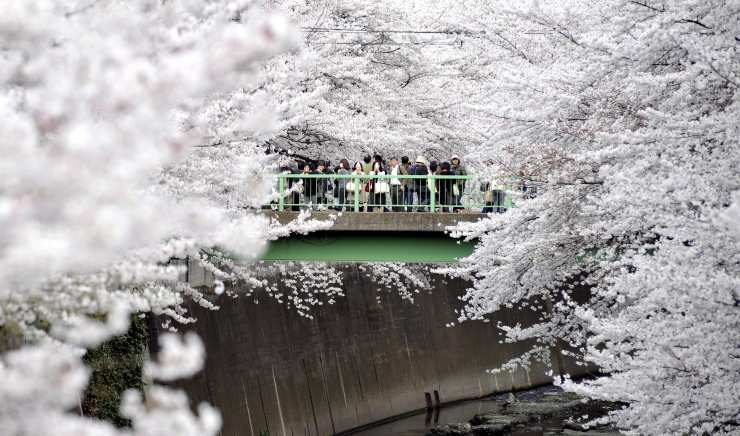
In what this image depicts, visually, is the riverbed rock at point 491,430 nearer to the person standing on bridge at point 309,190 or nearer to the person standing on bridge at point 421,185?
the person standing on bridge at point 421,185

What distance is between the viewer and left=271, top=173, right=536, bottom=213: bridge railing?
17.9m

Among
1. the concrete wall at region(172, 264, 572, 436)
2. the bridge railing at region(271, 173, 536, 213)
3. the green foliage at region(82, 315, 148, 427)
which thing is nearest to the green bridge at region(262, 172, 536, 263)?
the bridge railing at region(271, 173, 536, 213)

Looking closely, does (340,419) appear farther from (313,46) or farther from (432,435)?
(313,46)

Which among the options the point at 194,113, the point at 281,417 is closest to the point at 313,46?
the point at 281,417

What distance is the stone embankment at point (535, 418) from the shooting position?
2164 centimetres

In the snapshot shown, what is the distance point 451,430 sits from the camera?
21.7m

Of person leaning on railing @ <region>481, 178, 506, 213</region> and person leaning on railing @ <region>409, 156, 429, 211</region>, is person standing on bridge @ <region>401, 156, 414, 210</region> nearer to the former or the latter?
person leaning on railing @ <region>409, 156, 429, 211</region>

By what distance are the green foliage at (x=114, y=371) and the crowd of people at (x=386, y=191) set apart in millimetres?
3519

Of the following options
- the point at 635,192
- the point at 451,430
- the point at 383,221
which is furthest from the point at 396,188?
the point at 635,192

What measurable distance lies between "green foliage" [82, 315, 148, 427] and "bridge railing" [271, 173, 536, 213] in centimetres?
Result: 317

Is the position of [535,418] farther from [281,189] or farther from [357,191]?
[281,189]

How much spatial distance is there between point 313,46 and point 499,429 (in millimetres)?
8626

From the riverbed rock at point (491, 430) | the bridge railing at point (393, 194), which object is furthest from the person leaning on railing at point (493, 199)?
the riverbed rock at point (491, 430)

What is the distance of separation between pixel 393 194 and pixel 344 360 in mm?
4960
